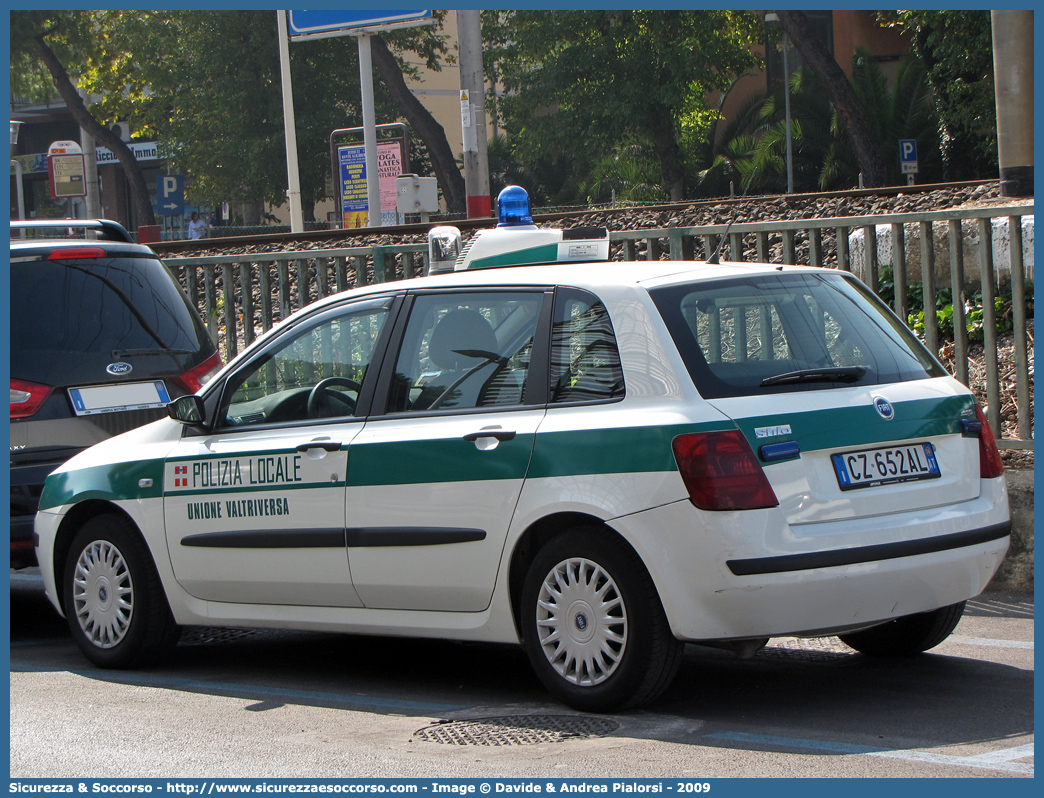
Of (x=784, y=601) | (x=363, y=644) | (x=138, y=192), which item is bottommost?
(x=363, y=644)

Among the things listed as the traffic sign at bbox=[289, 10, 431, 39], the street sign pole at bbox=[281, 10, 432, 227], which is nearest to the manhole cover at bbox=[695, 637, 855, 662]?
the street sign pole at bbox=[281, 10, 432, 227]

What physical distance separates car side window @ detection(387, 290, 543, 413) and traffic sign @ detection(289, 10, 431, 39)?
14.9 m

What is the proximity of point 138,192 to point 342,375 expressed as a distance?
39430 mm

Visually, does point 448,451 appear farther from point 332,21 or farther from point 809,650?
point 332,21

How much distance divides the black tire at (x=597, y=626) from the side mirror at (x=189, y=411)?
1.76m

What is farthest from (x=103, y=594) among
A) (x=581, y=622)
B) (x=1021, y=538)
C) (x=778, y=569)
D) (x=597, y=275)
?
(x=1021, y=538)

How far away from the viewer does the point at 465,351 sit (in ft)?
17.5

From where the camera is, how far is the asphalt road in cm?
434

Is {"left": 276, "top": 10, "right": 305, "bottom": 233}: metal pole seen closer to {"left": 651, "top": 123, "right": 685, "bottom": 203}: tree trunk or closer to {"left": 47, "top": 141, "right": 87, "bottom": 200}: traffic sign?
{"left": 47, "top": 141, "right": 87, "bottom": 200}: traffic sign

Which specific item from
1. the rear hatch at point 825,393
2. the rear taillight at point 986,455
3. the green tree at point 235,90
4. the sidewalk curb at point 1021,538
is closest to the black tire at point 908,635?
the rear taillight at point 986,455

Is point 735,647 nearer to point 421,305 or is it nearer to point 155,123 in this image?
point 421,305

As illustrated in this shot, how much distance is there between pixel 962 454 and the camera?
5027 mm
